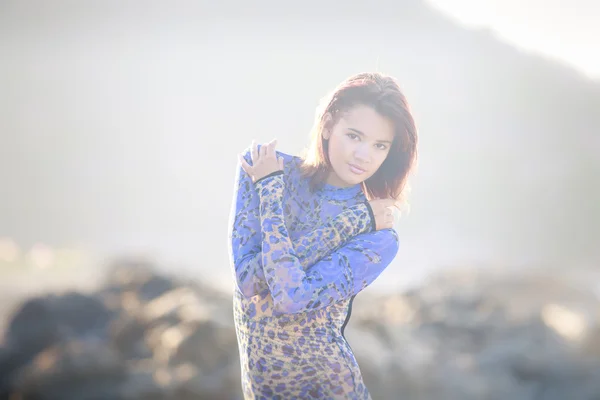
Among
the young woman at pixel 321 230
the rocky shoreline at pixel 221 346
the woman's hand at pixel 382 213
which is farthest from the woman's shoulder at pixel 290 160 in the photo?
the rocky shoreline at pixel 221 346

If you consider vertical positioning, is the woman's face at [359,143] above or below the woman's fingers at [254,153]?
below

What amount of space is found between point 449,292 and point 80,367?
10.2 feet

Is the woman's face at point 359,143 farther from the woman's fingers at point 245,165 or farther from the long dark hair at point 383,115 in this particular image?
the woman's fingers at point 245,165

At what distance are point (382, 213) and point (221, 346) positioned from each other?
3.29 metres

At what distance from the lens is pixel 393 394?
4266 mm

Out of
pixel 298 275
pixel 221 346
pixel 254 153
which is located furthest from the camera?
pixel 221 346

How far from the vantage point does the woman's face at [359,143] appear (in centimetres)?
90

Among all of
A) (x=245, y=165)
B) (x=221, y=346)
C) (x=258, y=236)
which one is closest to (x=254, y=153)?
(x=245, y=165)

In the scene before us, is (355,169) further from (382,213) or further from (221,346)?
(221,346)

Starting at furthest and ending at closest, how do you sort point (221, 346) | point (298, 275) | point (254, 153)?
Answer: 1. point (221, 346)
2. point (254, 153)
3. point (298, 275)

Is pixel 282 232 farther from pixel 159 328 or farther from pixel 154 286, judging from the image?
pixel 154 286

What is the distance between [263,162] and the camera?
→ 894 mm

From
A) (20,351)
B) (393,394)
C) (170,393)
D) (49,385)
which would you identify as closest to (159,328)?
(170,393)

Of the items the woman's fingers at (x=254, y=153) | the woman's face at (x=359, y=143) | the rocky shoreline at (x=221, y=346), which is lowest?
the woman's face at (x=359, y=143)
